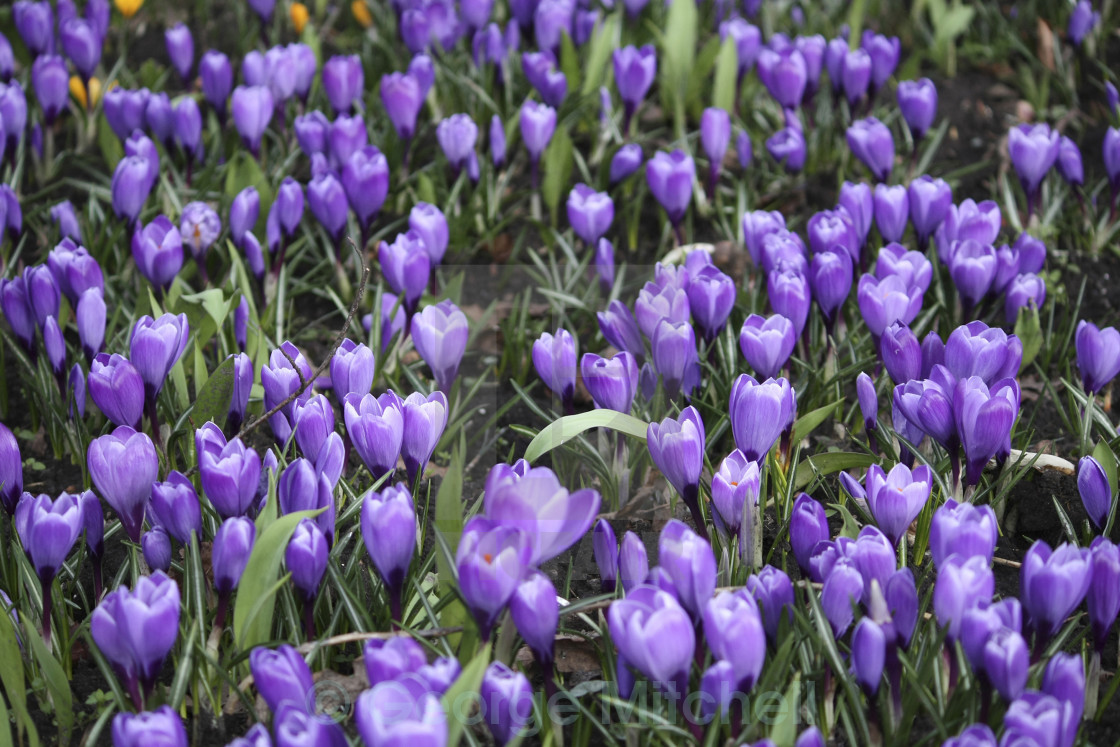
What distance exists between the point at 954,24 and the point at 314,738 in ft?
12.2

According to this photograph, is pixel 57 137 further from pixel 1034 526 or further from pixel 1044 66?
pixel 1044 66

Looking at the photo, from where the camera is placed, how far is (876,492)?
1601 mm

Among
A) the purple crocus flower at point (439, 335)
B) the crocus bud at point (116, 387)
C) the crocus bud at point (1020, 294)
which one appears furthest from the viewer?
the crocus bud at point (1020, 294)

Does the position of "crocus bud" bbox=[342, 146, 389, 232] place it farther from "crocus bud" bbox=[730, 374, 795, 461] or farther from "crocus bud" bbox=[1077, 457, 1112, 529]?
"crocus bud" bbox=[1077, 457, 1112, 529]

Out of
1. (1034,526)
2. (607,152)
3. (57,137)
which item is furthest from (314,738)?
(57,137)

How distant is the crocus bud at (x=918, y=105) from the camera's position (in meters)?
2.94

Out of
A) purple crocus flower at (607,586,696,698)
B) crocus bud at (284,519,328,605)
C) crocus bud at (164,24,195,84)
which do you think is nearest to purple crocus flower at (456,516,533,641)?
purple crocus flower at (607,586,696,698)

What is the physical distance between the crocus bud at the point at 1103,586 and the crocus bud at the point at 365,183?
1780 millimetres

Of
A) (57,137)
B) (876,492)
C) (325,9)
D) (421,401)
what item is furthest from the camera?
(325,9)

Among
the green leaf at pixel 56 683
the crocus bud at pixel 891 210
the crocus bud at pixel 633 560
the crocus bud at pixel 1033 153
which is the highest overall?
the crocus bud at pixel 1033 153

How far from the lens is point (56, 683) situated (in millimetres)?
1456

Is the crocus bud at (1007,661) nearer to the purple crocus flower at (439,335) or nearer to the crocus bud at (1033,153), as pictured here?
the purple crocus flower at (439,335)

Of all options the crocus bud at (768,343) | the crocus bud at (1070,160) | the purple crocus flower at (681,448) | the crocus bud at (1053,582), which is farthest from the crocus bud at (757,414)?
the crocus bud at (1070,160)

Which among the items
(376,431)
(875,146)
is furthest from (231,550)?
(875,146)
